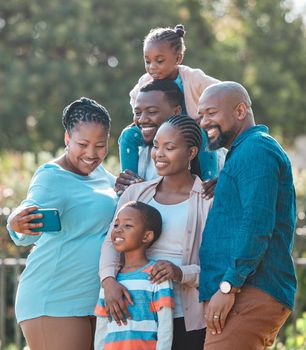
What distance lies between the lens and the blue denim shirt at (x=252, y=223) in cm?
406

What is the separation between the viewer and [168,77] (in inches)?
209

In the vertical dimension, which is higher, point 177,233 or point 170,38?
point 170,38

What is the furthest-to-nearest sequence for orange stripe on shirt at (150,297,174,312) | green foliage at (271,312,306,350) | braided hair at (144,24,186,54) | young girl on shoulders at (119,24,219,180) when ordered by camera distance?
green foliage at (271,312,306,350), braided hair at (144,24,186,54), young girl on shoulders at (119,24,219,180), orange stripe on shirt at (150,297,174,312)

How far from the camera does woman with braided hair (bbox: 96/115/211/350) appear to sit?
446 centimetres

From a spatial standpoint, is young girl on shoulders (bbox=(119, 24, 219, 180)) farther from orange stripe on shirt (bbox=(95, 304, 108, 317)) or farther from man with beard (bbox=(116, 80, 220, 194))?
orange stripe on shirt (bbox=(95, 304, 108, 317))

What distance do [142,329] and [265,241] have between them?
78 centimetres

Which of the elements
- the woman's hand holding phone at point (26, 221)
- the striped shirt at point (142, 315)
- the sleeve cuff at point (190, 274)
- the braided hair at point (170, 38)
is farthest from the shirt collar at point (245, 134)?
the braided hair at point (170, 38)

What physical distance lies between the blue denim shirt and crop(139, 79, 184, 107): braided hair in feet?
2.54

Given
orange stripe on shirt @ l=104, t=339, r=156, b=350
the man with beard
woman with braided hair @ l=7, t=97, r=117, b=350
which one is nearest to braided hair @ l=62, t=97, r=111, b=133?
woman with braided hair @ l=7, t=97, r=117, b=350

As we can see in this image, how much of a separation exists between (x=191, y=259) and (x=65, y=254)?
657mm

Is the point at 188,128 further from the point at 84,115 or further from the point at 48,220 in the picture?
the point at 48,220

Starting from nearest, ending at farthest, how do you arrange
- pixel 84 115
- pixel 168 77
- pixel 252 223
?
pixel 252 223 → pixel 84 115 → pixel 168 77

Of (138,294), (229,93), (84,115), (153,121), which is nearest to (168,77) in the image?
(153,121)

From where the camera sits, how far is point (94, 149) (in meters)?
4.78
